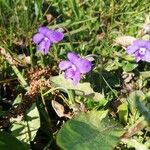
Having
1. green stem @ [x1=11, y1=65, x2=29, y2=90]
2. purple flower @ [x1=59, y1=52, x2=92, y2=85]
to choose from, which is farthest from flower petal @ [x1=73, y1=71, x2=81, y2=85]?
green stem @ [x1=11, y1=65, x2=29, y2=90]

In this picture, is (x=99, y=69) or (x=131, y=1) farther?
(x=131, y=1)

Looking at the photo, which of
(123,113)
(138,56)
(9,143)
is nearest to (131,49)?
(138,56)

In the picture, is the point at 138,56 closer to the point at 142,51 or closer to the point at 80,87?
the point at 142,51

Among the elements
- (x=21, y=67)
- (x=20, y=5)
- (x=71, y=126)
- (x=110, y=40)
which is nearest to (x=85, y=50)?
(x=110, y=40)

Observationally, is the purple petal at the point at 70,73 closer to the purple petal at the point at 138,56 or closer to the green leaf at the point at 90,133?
the green leaf at the point at 90,133

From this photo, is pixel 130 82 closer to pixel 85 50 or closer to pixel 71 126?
pixel 85 50
